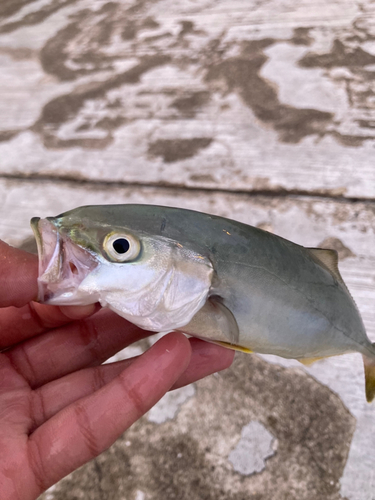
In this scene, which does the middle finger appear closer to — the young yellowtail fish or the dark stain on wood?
the young yellowtail fish

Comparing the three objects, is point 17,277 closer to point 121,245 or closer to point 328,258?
point 121,245

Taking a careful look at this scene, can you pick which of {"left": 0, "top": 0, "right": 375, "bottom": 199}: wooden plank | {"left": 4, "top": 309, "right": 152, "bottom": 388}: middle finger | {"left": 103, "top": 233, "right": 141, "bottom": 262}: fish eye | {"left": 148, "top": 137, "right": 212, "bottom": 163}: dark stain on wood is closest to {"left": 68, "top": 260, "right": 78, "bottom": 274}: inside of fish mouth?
{"left": 103, "top": 233, "right": 141, "bottom": 262}: fish eye

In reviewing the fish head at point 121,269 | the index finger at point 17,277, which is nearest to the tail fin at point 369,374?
the fish head at point 121,269

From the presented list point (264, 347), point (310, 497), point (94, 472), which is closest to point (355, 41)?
point (264, 347)

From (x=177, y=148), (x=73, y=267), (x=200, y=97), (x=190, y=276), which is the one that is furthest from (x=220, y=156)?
(x=73, y=267)

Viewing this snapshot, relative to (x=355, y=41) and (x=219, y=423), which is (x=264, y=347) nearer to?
(x=219, y=423)
